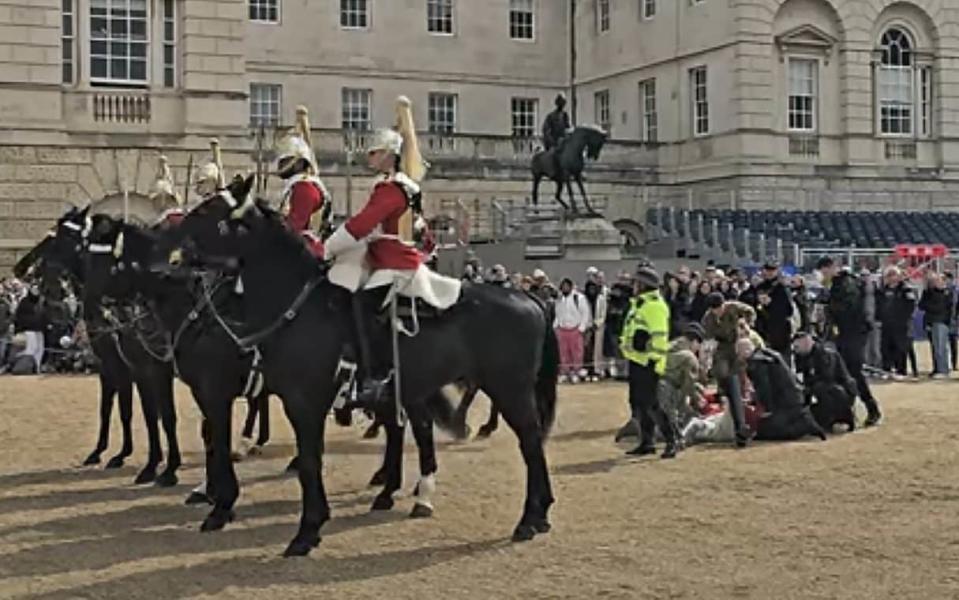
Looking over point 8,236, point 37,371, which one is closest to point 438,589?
point 37,371

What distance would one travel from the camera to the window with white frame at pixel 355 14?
4584 cm

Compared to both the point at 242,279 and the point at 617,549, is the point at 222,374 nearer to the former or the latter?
the point at 242,279

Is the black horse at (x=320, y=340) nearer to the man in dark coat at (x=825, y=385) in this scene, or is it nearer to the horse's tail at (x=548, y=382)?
the horse's tail at (x=548, y=382)

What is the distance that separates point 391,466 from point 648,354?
12.9ft

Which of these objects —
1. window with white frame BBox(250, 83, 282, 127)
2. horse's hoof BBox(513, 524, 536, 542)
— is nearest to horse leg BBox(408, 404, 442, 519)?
horse's hoof BBox(513, 524, 536, 542)

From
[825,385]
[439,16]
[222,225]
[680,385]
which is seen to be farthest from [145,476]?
[439,16]

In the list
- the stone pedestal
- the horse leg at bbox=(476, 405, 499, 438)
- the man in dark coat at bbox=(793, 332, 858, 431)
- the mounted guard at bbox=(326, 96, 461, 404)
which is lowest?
the horse leg at bbox=(476, 405, 499, 438)

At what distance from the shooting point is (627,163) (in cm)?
4269

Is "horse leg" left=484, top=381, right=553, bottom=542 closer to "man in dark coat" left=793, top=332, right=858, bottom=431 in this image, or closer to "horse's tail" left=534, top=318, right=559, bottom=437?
"horse's tail" left=534, top=318, right=559, bottom=437

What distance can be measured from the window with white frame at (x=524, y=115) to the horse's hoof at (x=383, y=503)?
126ft

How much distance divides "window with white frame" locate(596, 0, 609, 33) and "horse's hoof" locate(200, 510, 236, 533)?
128 ft

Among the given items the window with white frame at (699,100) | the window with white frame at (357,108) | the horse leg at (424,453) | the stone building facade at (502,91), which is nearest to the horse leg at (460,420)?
the horse leg at (424,453)

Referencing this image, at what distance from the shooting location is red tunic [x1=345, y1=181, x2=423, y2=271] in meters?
9.70

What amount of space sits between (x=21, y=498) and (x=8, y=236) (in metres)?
20.0
